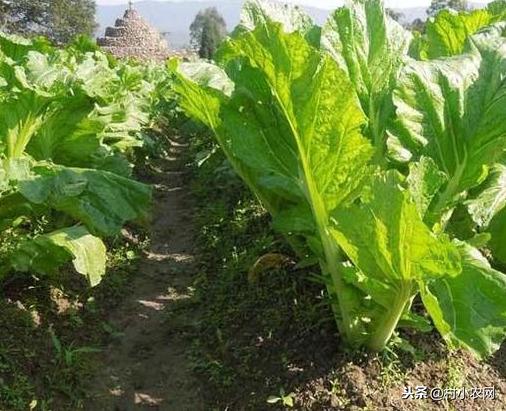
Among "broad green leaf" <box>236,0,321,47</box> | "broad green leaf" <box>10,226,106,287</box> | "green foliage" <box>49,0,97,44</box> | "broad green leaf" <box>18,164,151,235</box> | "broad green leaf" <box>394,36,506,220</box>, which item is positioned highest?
"broad green leaf" <box>236,0,321,47</box>

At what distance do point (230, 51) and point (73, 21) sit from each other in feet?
167

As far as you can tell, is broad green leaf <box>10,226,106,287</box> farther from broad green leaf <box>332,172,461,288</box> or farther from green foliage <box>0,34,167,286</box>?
broad green leaf <box>332,172,461,288</box>

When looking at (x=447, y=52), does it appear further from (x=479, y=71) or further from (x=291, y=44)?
(x=291, y=44)

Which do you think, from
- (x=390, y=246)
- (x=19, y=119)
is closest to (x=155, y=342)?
(x=19, y=119)

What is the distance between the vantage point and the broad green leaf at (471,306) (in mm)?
1918

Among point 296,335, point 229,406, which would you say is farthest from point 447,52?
point 229,406

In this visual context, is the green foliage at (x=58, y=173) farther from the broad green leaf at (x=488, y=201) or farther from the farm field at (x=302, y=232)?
the broad green leaf at (x=488, y=201)

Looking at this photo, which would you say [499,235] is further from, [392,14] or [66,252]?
[392,14]

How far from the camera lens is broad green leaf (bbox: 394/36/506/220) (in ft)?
7.52

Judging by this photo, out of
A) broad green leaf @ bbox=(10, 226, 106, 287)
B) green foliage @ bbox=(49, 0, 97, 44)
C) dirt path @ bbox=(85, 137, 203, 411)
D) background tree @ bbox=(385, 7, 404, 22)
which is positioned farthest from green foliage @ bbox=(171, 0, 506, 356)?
green foliage @ bbox=(49, 0, 97, 44)

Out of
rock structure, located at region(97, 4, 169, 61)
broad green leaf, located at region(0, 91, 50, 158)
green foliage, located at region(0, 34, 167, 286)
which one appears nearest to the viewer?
green foliage, located at region(0, 34, 167, 286)

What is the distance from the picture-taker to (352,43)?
8.43ft

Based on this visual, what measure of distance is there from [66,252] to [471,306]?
1873mm

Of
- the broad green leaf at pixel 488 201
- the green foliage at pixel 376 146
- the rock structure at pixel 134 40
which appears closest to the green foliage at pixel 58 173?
the green foliage at pixel 376 146
